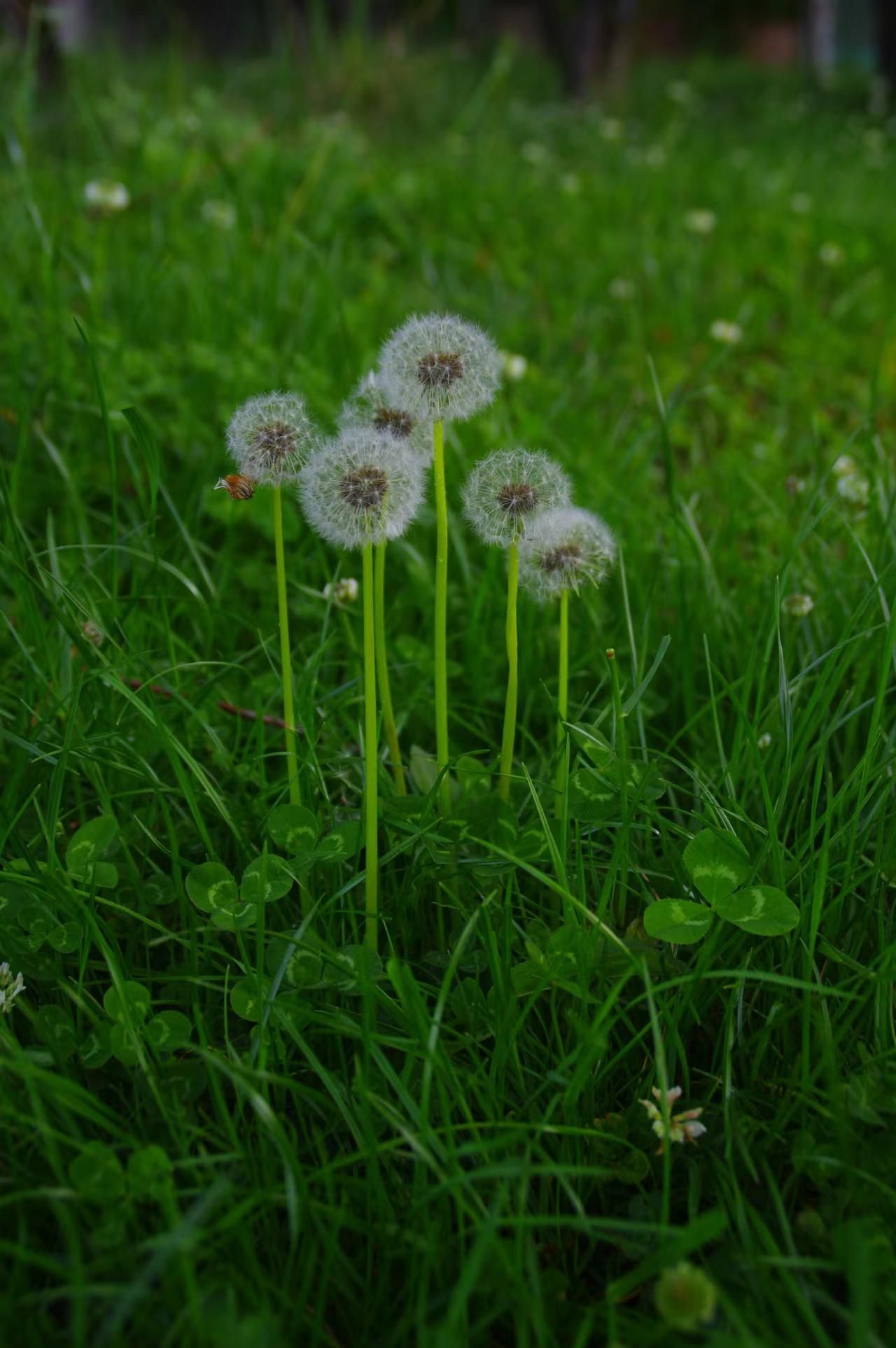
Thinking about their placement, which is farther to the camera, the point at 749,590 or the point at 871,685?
the point at 749,590

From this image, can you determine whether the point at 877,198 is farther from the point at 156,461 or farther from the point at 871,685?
the point at 156,461

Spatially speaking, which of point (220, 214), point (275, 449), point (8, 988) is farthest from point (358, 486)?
point (220, 214)

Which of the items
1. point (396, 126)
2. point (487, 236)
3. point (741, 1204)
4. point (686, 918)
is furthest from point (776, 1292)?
point (396, 126)

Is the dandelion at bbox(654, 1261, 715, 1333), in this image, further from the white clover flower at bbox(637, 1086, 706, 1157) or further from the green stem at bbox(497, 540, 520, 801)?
the green stem at bbox(497, 540, 520, 801)

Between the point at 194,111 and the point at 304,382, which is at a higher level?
the point at 194,111

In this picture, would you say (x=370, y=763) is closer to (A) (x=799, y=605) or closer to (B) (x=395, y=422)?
(B) (x=395, y=422)

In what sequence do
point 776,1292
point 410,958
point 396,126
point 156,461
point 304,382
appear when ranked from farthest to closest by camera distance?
1. point 396,126
2. point 304,382
3. point 156,461
4. point 410,958
5. point 776,1292

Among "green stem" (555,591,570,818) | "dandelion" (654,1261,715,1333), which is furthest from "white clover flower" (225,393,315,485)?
"dandelion" (654,1261,715,1333)
